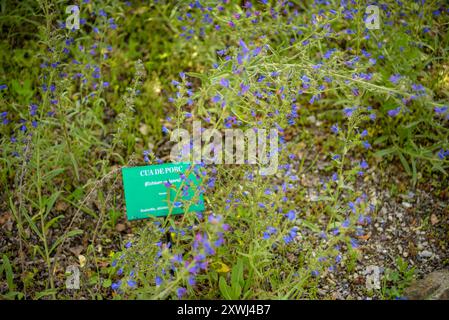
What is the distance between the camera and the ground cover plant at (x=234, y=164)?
2777 mm

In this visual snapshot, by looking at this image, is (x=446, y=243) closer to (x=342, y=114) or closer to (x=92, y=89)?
(x=342, y=114)

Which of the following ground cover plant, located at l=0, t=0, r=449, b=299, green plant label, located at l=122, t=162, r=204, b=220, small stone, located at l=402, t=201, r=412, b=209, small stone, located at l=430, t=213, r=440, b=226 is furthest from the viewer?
small stone, located at l=402, t=201, r=412, b=209

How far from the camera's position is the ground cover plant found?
2.78m

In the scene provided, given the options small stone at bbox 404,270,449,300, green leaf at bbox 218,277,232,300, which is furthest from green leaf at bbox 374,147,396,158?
green leaf at bbox 218,277,232,300

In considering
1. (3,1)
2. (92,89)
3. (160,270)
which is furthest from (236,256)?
(3,1)

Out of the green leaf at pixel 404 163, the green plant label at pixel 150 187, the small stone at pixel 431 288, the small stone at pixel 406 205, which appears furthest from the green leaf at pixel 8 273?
the green leaf at pixel 404 163

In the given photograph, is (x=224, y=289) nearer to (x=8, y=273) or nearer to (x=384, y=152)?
(x=8, y=273)

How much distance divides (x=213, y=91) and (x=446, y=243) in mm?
2001

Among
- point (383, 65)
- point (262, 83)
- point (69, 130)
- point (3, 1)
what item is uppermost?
point (3, 1)

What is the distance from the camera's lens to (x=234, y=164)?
11.1 feet

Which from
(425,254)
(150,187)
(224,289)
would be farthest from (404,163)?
(150,187)

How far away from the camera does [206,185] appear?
9.23ft

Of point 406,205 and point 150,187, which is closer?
point 150,187

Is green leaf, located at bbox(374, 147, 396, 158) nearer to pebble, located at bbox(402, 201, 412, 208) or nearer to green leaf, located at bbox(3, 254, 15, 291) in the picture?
pebble, located at bbox(402, 201, 412, 208)
